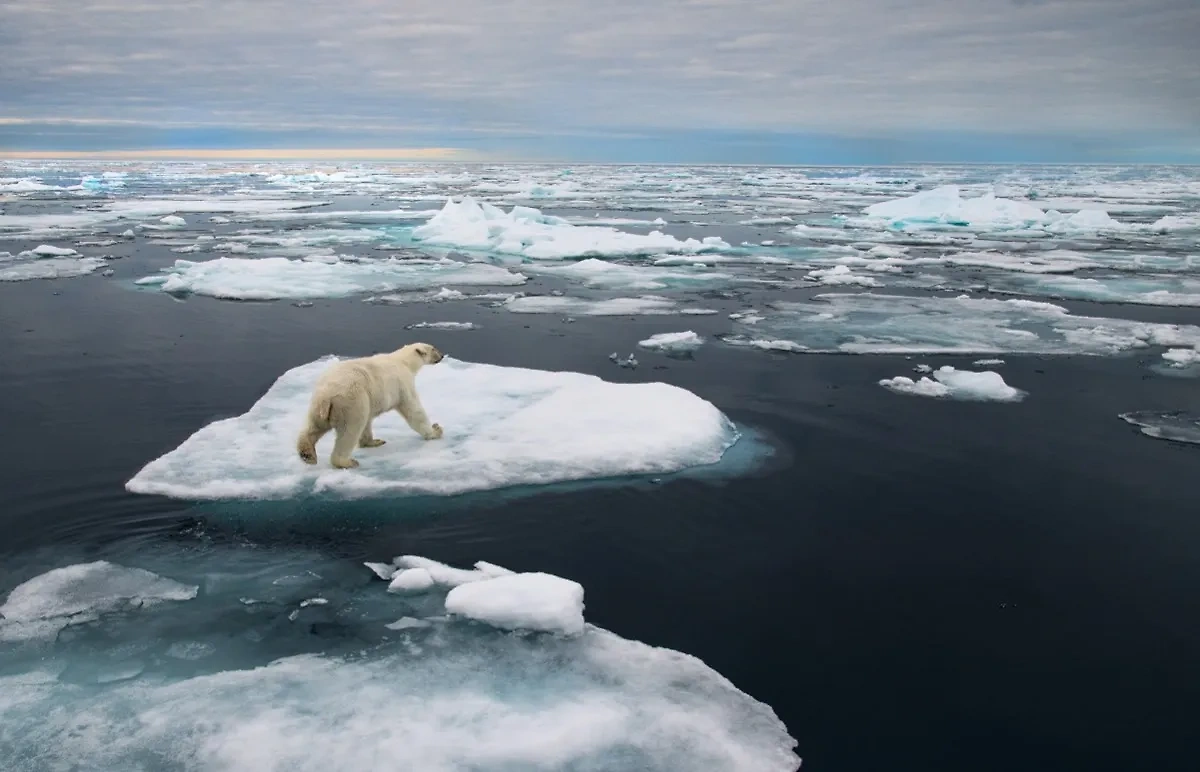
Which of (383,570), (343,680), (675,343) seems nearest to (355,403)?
(383,570)

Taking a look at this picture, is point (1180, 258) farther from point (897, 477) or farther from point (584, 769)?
point (584, 769)

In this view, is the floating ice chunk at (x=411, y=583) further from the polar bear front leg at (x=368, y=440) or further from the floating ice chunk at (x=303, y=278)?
the floating ice chunk at (x=303, y=278)

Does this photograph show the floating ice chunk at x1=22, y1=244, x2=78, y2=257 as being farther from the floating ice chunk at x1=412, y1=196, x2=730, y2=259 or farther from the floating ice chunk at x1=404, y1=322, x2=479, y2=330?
the floating ice chunk at x1=404, y1=322, x2=479, y2=330

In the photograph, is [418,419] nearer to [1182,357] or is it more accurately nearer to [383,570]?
[383,570]

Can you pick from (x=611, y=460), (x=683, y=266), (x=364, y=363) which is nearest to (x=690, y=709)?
(x=611, y=460)

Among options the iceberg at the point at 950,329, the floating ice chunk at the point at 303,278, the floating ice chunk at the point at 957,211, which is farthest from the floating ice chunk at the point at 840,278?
the floating ice chunk at the point at 957,211

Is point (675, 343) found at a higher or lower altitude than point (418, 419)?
lower

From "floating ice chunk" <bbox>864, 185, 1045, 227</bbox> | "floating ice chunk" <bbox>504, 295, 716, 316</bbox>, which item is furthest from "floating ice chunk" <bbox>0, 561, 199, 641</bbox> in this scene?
"floating ice chunk" <bbox>864, 185, 1045, 227</bbox>
